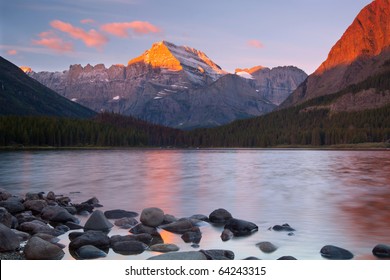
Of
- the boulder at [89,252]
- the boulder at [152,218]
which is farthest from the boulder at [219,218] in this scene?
the boulder at [89,252]

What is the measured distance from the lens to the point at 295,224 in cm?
2547

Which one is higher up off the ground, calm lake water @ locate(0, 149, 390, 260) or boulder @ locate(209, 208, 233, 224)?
boulder @ locate(209, 208, 233, 224)

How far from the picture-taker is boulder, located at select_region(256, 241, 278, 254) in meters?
19.1

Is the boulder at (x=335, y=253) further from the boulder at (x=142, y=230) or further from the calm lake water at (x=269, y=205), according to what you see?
the boulder at (x=142, y=230)

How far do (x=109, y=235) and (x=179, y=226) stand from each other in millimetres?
3462

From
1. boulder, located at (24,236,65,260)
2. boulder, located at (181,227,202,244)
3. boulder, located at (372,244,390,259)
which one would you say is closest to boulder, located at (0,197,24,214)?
boulder, located at (24,236,65,260)

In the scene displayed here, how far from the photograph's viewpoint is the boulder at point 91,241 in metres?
19.0

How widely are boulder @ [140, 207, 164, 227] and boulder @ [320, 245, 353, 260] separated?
9.05 metres

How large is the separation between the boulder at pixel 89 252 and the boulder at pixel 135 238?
1.27m

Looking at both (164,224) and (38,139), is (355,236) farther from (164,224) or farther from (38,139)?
(38,139)

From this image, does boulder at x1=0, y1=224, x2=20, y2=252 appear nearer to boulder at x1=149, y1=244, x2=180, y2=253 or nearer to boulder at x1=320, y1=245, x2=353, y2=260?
boulder at x1=149, y1=244, x2=180, y2=253

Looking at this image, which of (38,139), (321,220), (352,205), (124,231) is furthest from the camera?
(38,139)

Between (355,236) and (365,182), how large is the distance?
32.4 m
